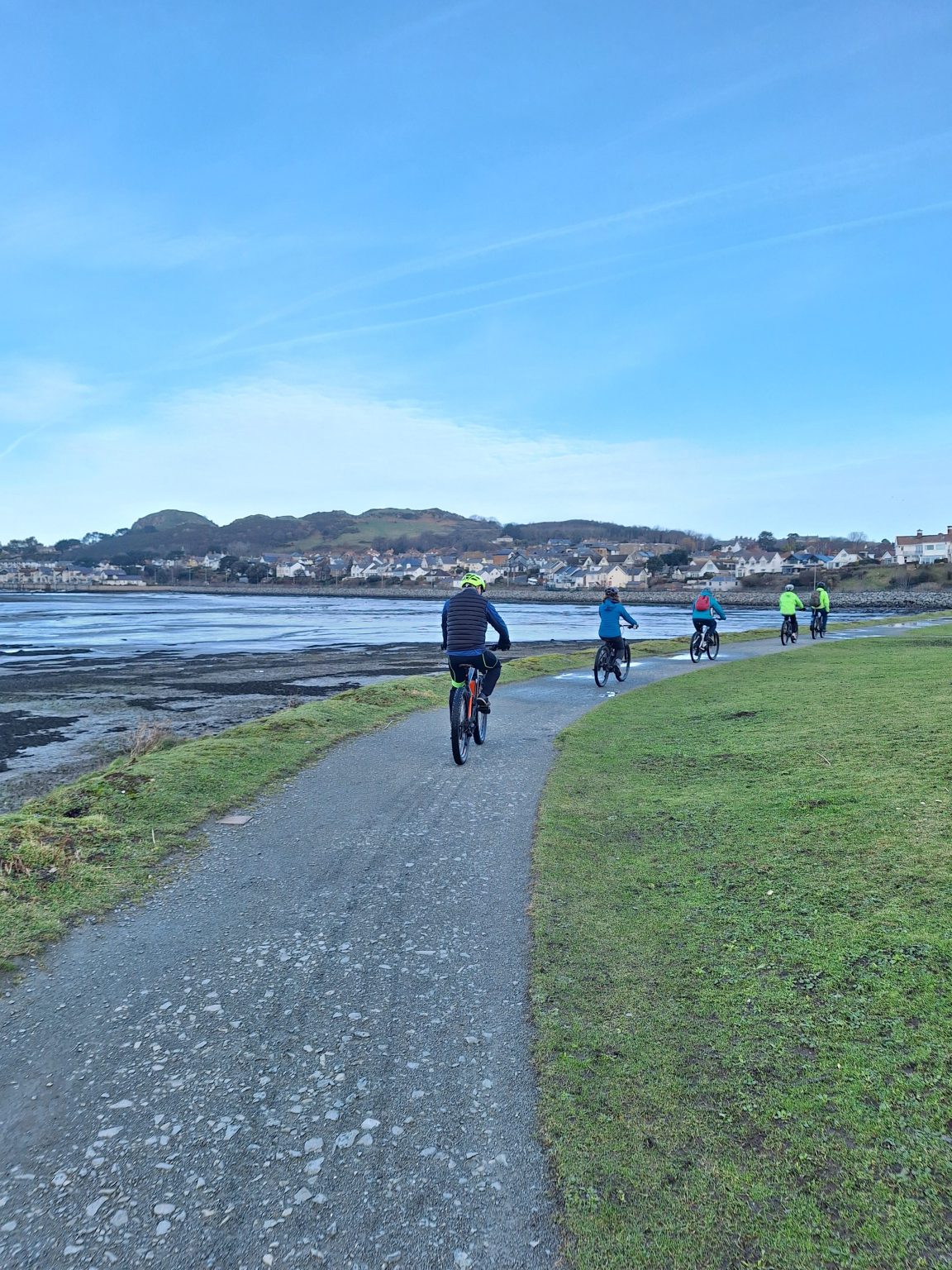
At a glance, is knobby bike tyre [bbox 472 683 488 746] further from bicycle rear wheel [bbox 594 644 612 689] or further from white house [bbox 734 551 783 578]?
white house [bbox 734 551 783 578]

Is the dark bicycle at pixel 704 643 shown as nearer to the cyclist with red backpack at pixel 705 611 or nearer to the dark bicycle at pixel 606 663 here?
the cyclist with red backpack at pixel 705 611

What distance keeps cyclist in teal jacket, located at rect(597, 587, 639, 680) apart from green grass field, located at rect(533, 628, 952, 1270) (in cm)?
788

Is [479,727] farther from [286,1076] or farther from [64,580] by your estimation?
[64,580]

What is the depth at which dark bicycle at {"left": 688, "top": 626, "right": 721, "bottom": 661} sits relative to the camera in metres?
21.5

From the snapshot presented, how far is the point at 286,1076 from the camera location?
11.3 ft

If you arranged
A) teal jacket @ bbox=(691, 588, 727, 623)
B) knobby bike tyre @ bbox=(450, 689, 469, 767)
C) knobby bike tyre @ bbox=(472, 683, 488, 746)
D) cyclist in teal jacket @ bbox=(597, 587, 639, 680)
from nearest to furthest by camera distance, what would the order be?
knobby bike tyre @ bbox=(450, 689, 469, 767)
knobby bike tyre @ bbox=(472, 683, 488, 746)
cyclist in teal jacket @ bbox=(597, 587, 639, 680)
teal jacket @ bbox=(691, 588, 727, 623)

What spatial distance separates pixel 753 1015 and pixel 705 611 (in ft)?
57.8

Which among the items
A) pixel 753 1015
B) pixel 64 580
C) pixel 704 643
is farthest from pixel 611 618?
pixel 64 580

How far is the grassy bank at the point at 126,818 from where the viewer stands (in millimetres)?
5272

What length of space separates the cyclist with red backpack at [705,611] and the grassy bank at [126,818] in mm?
10399

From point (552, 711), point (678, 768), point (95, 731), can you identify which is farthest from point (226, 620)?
point (678, 768)

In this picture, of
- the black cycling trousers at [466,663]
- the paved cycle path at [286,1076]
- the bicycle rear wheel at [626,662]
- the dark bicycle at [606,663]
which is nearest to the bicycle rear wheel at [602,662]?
the dark bicycle at [606,663]

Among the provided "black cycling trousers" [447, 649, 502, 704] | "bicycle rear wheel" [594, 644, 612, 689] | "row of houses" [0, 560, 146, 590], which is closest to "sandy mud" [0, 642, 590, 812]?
"black cycling trousers" [447, 649, 502, 704]

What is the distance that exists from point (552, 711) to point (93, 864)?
8.34 m
